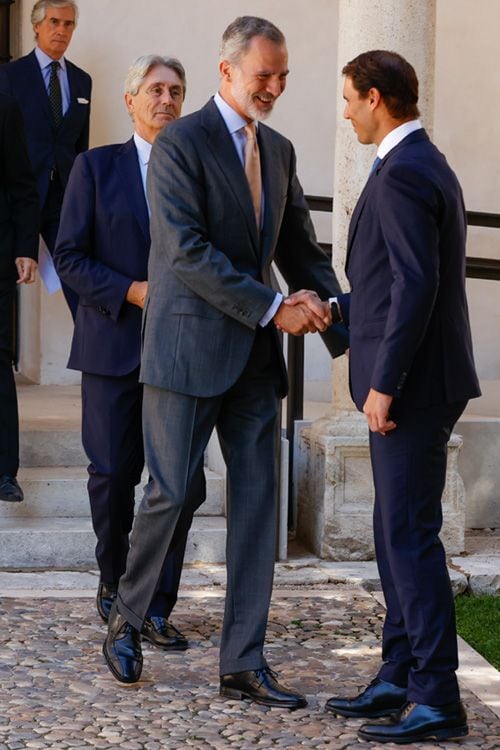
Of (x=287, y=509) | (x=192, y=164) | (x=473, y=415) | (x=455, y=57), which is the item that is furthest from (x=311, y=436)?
(x=455, y=57)

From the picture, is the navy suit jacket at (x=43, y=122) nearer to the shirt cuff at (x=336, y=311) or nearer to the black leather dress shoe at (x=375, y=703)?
the shirt cuff at (x=336, y=311)

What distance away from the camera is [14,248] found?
240 inches

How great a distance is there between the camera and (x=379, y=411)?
3.97 meters

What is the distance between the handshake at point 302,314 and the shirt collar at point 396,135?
1.60 ft

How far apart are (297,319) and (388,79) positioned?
74 cm

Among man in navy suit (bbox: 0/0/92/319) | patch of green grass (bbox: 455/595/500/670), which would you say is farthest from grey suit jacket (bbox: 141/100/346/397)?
man in navy suit (bbox: 0/0/92/319)

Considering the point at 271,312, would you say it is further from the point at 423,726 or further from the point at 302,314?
the point at 423,726

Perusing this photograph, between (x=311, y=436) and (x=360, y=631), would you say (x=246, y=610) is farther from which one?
(x=311, y=436)

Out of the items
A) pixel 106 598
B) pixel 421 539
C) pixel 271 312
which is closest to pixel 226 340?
pixel 271 312

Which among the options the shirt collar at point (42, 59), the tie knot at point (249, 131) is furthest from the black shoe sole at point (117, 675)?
the shirt collar at point (42, 59)

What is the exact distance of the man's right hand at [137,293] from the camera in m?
4.92

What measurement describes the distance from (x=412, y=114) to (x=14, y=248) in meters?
2.48

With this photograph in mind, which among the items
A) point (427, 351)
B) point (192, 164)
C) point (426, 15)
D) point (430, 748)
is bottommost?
point (430, 748)

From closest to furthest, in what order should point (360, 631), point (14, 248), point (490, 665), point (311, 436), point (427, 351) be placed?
1. point (427, 351)
2. point (490, 665)
3. point (360, 631)
4. point (14, 248)
5. point (311, 436)
